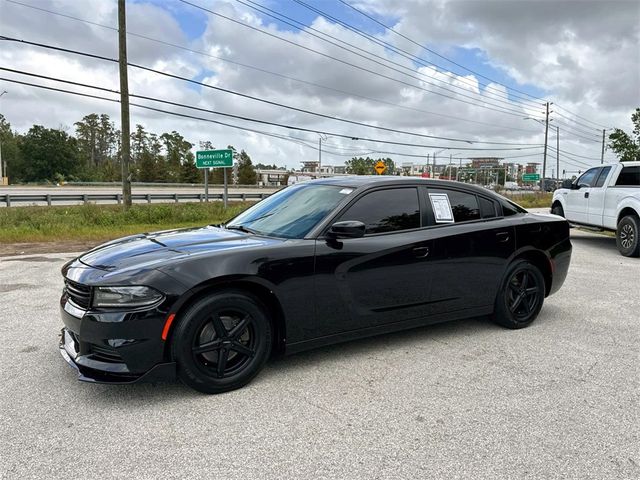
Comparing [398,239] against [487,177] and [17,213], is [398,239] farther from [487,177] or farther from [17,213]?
[487,177]

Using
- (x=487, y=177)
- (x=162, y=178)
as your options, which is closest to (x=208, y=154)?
(x=162, y=178)

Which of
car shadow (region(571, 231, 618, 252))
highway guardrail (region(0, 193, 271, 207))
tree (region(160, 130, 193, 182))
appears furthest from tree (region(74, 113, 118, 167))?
car shadow (region(571, 231, 618, 252))

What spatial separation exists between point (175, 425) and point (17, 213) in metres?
16.1

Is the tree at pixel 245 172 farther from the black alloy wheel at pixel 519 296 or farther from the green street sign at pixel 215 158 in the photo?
the black alloy wheel at pixel 519 296

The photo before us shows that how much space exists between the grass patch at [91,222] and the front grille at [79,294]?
983cm

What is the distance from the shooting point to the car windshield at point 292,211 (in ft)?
13.0

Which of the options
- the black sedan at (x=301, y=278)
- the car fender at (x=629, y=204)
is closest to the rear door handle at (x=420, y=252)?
the black sedan at (x=301, y=278)

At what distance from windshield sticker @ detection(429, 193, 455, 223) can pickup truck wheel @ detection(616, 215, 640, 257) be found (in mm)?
7403

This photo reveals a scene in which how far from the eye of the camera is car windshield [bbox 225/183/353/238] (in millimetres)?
3973

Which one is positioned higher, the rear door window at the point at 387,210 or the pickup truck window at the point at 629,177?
the pickup truck window at the point at 629,177

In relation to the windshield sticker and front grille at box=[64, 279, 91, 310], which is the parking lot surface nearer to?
front grille at box=[64, 279, 91, 310]

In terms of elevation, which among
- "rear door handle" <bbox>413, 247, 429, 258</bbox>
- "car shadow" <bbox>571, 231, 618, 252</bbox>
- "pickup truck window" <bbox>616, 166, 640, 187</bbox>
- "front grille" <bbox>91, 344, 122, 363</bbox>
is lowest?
"car shadow" <bbox>571, 231, 618, 252</bbox>

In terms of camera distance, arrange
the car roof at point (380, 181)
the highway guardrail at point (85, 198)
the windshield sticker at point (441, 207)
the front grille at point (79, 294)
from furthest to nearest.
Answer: the highway guardrail at point (85, 198), the windshield sticker at point (441, 207), the car roof at point (380, 181), the front grille at point (79, 294)

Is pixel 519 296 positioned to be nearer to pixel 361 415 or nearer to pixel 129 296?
pixel 361 415
